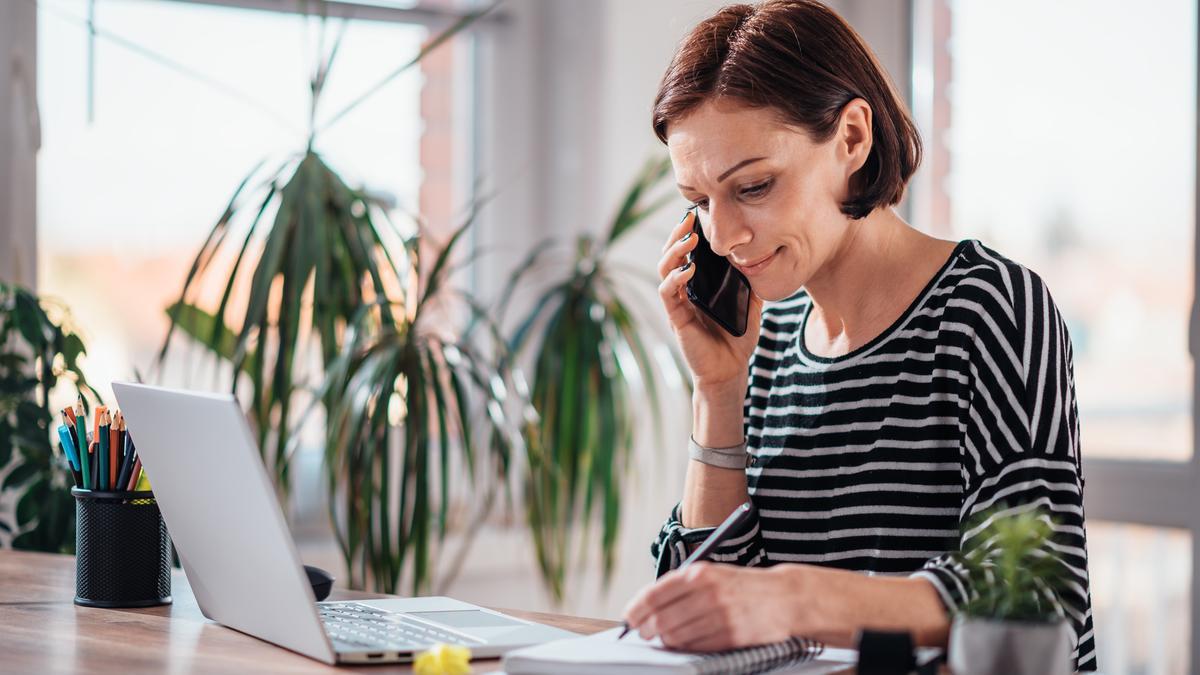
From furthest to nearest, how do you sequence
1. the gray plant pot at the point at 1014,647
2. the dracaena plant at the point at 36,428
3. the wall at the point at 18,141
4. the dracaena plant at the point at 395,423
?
the wall at the point at 18,141
the dracaena plant at the point at 395,423
the dracaena plant at the point at 36,428
the gray plant pot at the point at 1014,647

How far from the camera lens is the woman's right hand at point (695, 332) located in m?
1.57

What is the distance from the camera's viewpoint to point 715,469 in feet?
5.08

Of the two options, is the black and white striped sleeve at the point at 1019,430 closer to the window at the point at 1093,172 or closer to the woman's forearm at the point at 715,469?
the woman's forearm at the point at 715,469

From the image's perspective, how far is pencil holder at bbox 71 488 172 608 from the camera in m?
1.39

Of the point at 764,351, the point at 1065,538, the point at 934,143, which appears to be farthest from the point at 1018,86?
the point at 1065,538

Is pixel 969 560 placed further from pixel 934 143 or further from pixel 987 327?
pixel 934 143

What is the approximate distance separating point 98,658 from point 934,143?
8.02 ft

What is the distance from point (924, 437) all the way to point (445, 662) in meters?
0.62

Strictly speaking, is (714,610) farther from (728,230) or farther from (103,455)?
(103,455)

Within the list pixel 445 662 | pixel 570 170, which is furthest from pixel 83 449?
pixel 570 170

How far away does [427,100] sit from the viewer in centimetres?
319

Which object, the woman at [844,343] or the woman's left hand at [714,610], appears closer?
the woman's left hand at [714,610]

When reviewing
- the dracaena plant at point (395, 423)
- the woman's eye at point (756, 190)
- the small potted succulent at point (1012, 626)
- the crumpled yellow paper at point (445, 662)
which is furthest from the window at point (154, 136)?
the small potted succulent at point (1012, 626)

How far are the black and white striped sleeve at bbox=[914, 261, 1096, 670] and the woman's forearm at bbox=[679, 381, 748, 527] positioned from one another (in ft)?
0.92
